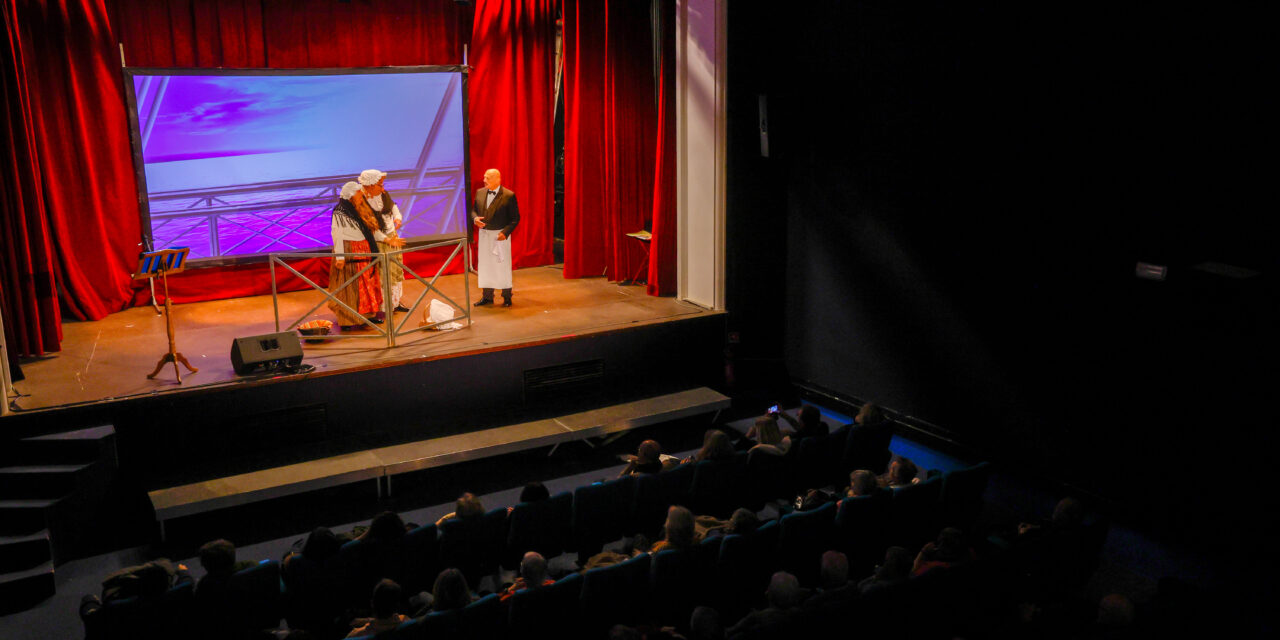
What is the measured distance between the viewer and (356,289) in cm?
805

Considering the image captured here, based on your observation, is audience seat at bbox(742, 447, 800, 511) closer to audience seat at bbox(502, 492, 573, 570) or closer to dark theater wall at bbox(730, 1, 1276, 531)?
audience seat at bbox(502, 492, 573, 570)

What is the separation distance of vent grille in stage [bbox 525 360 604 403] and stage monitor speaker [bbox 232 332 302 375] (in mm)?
1804

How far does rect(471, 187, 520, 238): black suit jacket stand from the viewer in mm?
8727

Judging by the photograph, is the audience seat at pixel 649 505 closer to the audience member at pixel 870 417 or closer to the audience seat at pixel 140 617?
the audience member at pixel 870 417

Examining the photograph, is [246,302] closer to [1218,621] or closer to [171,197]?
[171,197]

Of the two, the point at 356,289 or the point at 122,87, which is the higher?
the point at 122,87

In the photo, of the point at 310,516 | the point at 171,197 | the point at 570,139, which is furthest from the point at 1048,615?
the point at 171,197

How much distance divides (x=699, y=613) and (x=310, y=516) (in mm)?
3559

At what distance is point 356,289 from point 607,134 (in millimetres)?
3190

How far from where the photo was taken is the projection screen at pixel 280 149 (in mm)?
8383

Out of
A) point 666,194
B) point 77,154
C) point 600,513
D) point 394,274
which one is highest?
point 77,154

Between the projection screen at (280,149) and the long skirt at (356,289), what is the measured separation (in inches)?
51.8

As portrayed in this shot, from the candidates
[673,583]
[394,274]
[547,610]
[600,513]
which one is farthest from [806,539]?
[394,274]

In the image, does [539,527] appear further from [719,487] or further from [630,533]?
[719,487]
